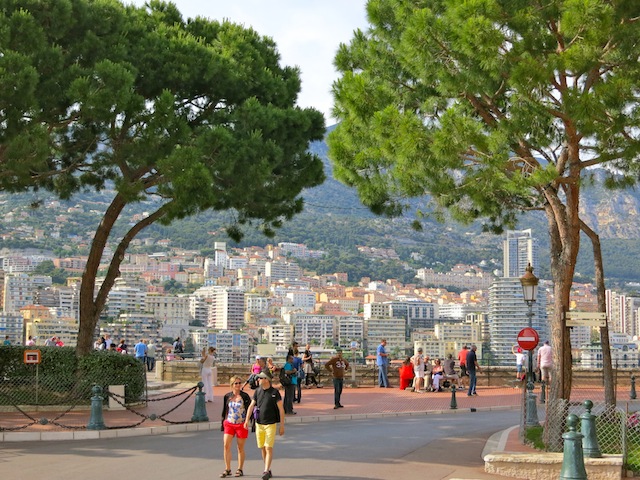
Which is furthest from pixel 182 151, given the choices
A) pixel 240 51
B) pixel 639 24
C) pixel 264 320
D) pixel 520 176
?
pixel 264 320

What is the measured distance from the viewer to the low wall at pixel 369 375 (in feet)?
96.1

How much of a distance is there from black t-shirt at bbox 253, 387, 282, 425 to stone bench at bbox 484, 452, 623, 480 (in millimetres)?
2957

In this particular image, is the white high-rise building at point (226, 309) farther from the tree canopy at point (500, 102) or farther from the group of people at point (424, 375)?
the tree canopy at point (500, 102)

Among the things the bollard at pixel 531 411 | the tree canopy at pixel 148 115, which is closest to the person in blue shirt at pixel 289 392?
the tree canopy at pixel 148 115

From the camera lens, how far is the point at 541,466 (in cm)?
1188

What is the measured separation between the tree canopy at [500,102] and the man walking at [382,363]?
12.6 metres

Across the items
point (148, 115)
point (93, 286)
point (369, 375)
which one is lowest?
point (369, 375)

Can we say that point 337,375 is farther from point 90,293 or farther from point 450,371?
point 450,371

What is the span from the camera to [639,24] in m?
12.7

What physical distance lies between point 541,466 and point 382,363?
52.8 ft

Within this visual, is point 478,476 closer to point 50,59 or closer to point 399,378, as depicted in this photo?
point 50,59

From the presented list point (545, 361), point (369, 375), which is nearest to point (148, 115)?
point (545, 361)

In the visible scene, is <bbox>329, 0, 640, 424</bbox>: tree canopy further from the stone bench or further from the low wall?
the low wall

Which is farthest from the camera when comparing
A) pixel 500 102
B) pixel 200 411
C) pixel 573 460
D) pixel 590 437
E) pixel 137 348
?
pixel 137 348
